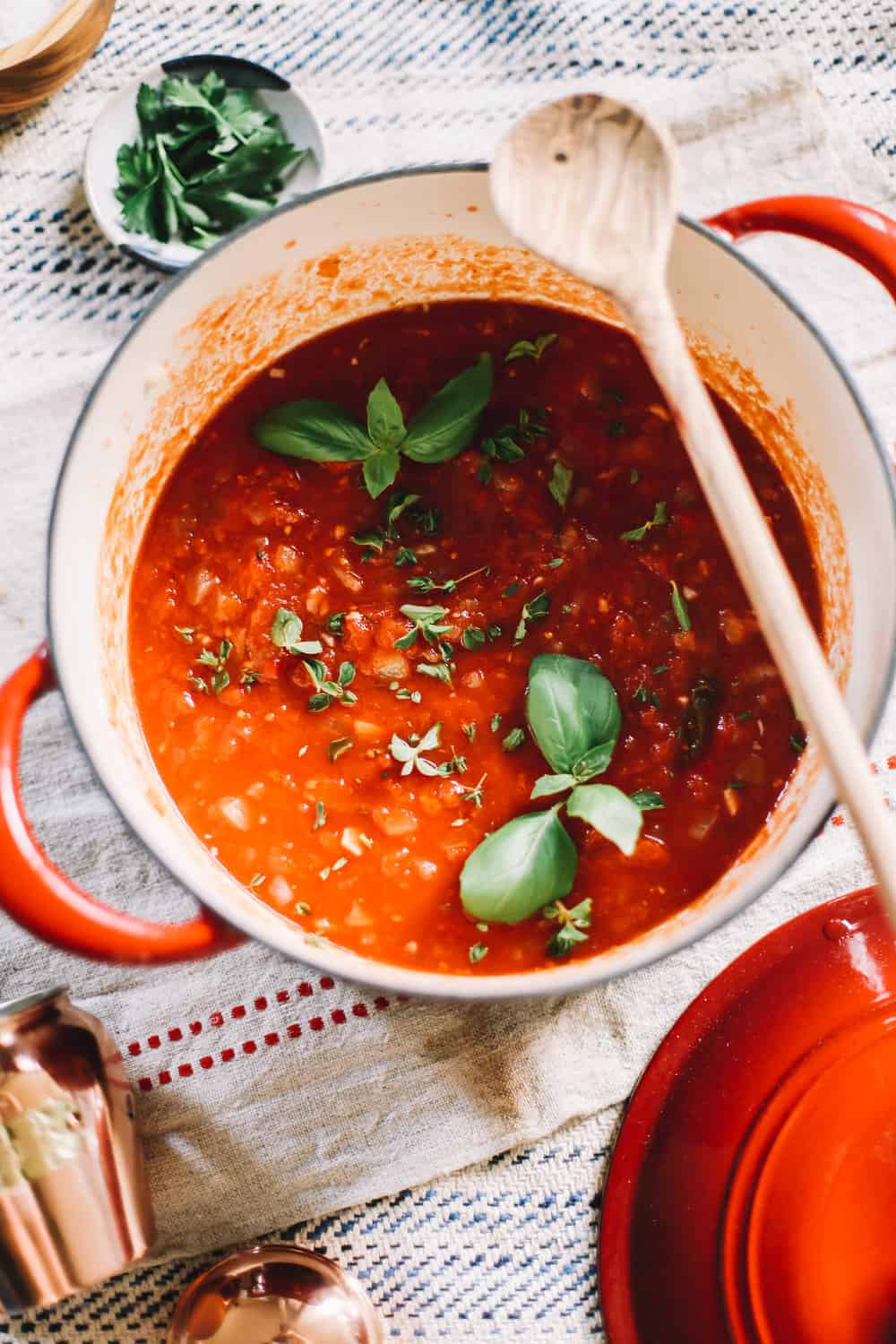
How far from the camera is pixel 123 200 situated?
5.23 ft

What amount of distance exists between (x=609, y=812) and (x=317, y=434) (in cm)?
58

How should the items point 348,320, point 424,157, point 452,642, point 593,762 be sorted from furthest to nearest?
point 424,157 → point 348,320 → point 452,642 → point 593,762

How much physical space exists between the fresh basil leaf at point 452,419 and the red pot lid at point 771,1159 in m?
0.75

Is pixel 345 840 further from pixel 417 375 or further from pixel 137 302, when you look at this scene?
pixel 137 302

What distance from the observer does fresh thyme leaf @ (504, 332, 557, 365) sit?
4.86 ft

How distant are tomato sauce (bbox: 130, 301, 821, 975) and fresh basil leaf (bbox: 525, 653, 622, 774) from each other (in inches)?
3.0

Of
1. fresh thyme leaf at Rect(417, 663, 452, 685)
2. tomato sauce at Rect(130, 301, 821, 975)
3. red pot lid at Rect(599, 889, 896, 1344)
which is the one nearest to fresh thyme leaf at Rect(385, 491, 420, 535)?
tomato sauce at Rect(130, 301, 821, 975)

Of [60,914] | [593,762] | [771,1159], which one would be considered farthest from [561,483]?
[771,1159]

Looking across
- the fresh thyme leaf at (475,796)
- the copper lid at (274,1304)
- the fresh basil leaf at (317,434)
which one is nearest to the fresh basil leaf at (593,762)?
the fresh thyme leaf at (475,796)

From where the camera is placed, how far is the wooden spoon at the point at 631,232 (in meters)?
1.14

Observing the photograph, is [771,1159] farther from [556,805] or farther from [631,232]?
[631,232]

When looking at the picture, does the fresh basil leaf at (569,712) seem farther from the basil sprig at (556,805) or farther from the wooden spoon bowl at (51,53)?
the wooden spoon bowl at (51,53)

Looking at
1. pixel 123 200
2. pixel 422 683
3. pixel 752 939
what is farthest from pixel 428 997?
pixel 123 200

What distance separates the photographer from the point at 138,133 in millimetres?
1609
